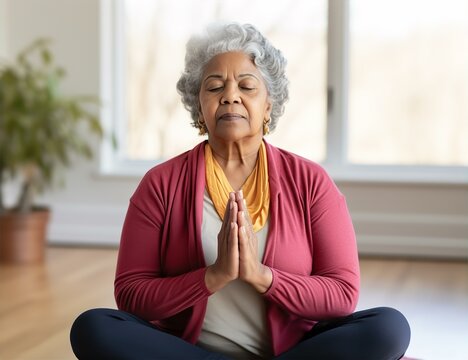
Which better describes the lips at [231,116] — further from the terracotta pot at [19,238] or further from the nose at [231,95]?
the terracotta pot at [19,238]

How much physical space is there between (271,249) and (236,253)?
182mm

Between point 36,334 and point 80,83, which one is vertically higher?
point 80,83

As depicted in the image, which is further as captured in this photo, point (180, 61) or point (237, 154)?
point (180, 61)

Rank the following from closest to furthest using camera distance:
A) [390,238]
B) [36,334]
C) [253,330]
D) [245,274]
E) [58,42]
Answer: [245,274] → [253,330] → [36,334] → [390,238] → [58,42]

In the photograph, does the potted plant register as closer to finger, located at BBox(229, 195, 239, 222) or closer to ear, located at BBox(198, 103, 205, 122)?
ear, located at BBox(198, 103, 205, 122)

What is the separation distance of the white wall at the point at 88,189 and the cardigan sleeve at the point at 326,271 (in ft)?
9.20

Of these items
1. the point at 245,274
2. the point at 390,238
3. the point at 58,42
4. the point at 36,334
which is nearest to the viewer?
the point at 245,274

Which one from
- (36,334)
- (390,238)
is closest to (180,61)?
(390,238)

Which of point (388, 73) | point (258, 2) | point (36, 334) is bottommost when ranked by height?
point (36, 334)

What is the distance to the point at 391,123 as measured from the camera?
16.5ft

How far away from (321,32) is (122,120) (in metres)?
1.36

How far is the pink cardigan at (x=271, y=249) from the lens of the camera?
2.06 meters

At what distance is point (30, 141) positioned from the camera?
479 cm

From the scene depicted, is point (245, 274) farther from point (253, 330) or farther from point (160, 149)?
point (160, 149)
